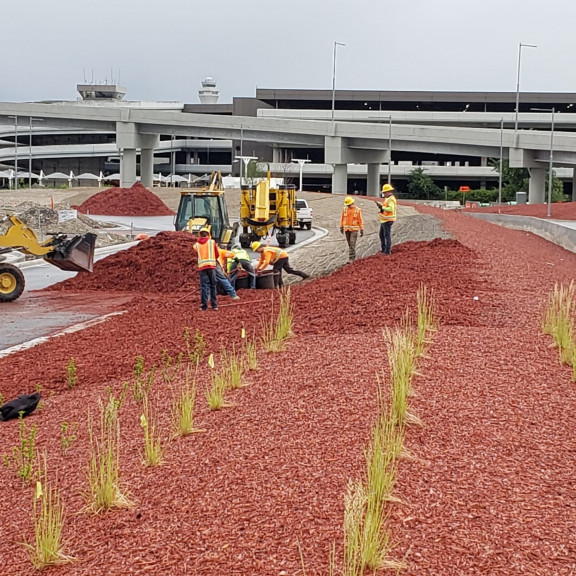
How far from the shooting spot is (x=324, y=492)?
6453 mm

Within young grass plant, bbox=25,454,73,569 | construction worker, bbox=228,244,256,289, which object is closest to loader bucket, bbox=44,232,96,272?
construction worker, bbox=228,244,256,289

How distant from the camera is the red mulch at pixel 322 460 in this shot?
5707 millimetres

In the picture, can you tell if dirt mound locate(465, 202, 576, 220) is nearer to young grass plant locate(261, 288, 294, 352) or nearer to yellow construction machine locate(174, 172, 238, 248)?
yellow construction machine locate(174, 172, 238, 248)

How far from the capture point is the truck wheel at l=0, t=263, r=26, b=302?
2147 centimetres

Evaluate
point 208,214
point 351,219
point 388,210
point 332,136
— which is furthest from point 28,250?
point 332,136

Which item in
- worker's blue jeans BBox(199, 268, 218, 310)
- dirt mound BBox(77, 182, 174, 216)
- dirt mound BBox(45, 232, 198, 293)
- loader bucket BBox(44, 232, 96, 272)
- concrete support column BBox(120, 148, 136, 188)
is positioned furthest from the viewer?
concrete support column BBox(120, 148, 136, 188)

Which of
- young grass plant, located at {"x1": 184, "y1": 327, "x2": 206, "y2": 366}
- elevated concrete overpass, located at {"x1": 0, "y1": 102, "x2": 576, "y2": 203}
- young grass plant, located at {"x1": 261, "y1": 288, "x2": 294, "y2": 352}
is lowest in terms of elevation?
young grass plant, located at {"x1": 184, "y1": 327, "x2": 206, "y2": 366}

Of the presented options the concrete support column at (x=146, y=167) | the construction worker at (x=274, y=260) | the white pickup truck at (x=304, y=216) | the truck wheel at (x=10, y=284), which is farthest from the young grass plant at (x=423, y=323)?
the concrete support column at (x=146, y=167)

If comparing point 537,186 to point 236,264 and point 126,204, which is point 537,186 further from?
point 236,264

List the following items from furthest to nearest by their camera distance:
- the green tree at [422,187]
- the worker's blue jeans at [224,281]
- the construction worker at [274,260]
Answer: the green tree at [422,187] → the construction worker at [274,260] → the worker's blue jeans at [224,281]

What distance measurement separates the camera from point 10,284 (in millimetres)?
21578

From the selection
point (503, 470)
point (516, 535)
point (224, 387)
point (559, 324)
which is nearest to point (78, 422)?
point (224, 387)

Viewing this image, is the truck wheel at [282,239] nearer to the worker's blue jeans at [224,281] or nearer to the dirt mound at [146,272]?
the dirt mound at [146,272]

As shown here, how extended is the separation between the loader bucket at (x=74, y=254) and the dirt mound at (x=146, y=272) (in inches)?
37.7
